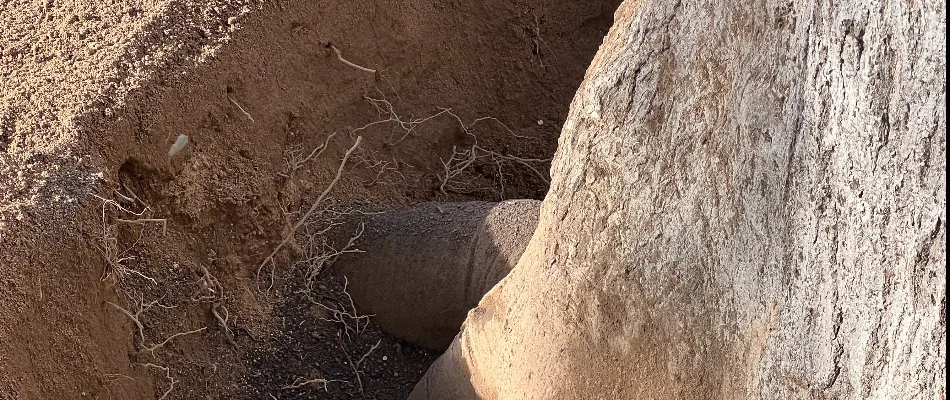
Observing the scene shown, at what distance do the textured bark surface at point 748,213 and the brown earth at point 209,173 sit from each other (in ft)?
3.27

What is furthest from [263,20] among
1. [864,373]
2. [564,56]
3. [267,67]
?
[864,373]

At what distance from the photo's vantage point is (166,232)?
235cm

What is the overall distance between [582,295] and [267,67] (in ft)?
4.38

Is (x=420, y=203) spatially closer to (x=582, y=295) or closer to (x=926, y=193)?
(x=582, y=295)

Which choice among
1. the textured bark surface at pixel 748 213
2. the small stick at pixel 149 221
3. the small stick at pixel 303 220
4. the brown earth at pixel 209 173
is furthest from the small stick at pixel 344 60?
the textured bark surface at pixel 748 213

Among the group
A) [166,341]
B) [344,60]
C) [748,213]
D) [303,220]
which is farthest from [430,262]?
[748,213]

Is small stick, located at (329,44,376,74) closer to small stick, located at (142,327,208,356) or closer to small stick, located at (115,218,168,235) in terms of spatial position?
small stick, located at (115,218,168,235)

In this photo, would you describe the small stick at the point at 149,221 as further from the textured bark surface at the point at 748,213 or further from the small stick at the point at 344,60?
the textured bark surface at the point at 748,213

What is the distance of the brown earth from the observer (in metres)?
2.08

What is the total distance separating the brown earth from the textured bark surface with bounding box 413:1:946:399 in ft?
3.27

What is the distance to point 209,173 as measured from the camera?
8.01ft

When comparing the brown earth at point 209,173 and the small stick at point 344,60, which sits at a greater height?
the small stick at point 344,60

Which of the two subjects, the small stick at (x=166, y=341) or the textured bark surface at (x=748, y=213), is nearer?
the textured bark surface at (x=748, y=213)

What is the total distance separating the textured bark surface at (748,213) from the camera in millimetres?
1154
